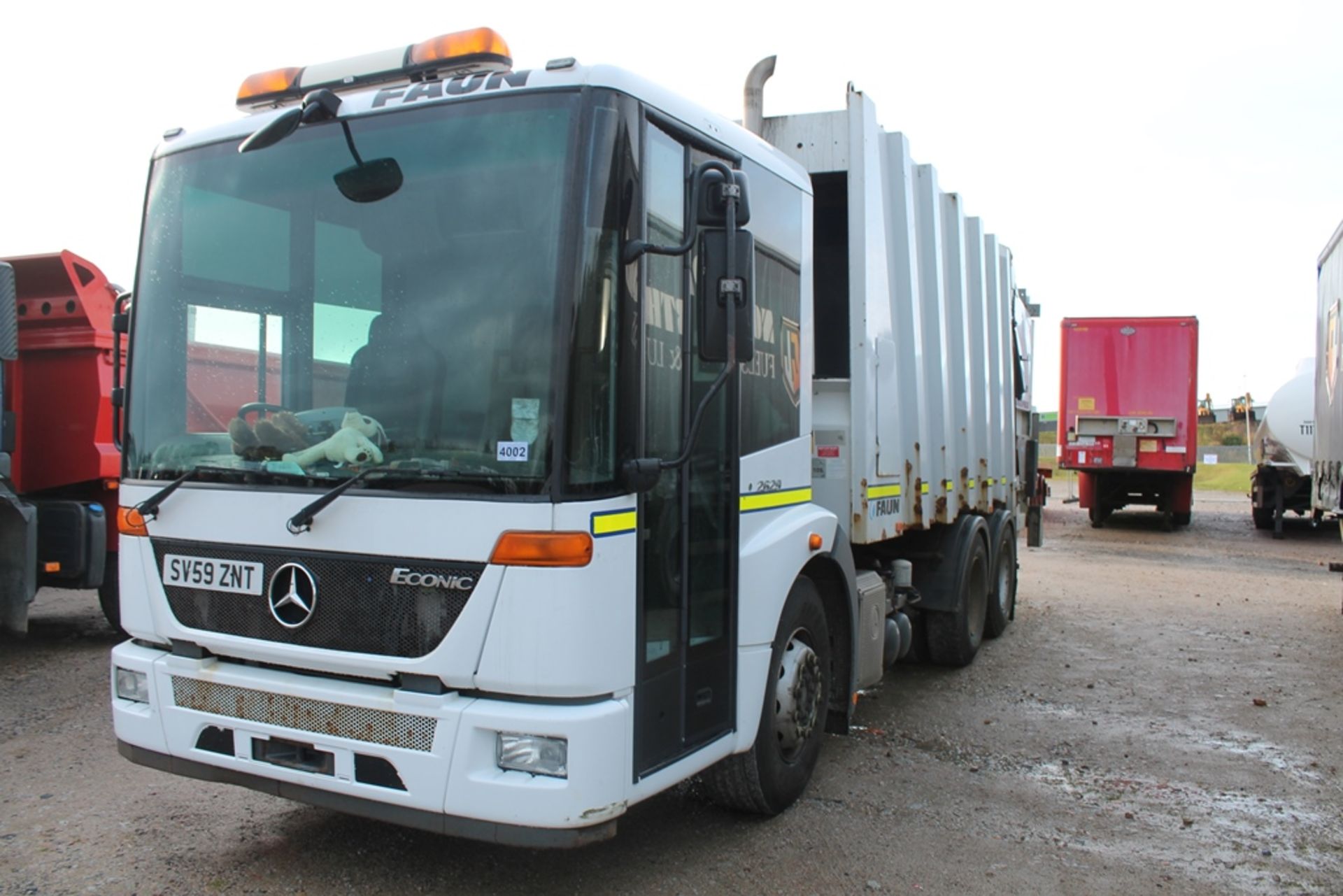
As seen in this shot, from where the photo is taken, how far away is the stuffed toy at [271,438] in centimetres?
341

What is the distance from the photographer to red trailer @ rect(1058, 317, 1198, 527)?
18016mm

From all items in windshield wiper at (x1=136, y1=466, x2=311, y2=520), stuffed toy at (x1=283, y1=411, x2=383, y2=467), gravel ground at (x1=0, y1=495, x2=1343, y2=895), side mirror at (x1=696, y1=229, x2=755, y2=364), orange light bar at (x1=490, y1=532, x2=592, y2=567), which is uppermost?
side mirror at (x1=696, y1=229, x2=755, y2=364)

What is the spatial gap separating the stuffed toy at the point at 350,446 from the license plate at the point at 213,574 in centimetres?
41

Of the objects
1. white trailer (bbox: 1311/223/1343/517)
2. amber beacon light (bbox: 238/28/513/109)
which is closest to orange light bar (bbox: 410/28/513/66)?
amber beacon light (bbox: 238/28/513/109)

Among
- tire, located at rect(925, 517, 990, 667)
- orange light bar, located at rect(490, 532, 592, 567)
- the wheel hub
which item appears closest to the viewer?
orange light bar, located at rect(490, 532, 592, 567)

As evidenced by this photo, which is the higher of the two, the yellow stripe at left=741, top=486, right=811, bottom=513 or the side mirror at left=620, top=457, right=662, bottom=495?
the side mirror at left=620, top=457, right=662, bottom=495

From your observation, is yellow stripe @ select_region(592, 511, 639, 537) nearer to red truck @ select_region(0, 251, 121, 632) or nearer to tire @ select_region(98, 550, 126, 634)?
red truck @ select_region(0, 251, 121, 632)

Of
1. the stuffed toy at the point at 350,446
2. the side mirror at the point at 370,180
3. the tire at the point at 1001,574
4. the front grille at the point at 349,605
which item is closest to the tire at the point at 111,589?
the front grille at the point at 349,605

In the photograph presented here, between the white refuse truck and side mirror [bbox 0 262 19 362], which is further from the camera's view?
side mirror [bbox 0 262 19 362]

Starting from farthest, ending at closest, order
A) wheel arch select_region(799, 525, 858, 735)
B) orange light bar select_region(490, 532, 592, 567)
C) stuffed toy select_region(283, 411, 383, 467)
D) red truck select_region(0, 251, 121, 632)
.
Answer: red truck select_region(0, 251, 121, 632), wheel arch select_region(799, 525, 858, 735), stuffed toy select_region(283, 411, 383, 467), orange light bar select_region(490, 532, 592, 567)

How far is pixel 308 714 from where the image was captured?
3.35 meters

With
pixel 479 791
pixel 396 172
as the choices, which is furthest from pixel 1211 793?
pixel 396 172

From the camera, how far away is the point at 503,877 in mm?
3854

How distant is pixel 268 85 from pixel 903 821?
154 inches
